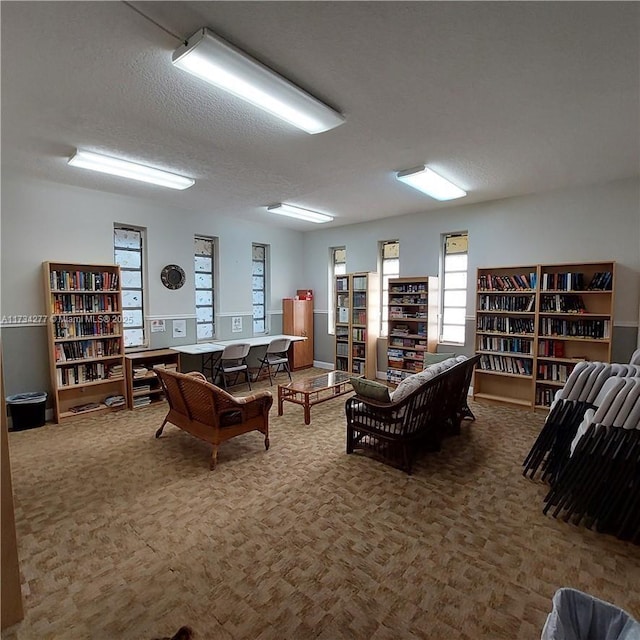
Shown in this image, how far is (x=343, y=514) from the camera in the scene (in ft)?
8.46

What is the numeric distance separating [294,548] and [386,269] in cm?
535

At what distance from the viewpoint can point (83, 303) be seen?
4695 millimetres

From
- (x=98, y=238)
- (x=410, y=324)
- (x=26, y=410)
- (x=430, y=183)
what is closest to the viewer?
(x=26, y=410)

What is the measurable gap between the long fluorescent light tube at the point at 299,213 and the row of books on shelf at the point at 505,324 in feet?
10.1

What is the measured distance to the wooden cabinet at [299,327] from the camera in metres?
7.33

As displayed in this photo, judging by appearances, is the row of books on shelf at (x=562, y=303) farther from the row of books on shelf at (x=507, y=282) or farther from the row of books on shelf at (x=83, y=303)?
the row of books on shelf at (x=83, y=303)

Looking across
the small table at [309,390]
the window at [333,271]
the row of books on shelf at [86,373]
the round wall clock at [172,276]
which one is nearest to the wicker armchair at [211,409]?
the small table at [309,390]

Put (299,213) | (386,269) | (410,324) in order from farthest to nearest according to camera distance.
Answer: (386,269), (410,324), (299,213)

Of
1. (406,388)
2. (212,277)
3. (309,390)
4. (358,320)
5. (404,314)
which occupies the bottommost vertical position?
(309,390)

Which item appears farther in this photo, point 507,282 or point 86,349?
point 507,282

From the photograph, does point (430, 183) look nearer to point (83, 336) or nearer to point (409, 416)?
point (409, 416)

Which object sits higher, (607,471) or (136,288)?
(136,288)

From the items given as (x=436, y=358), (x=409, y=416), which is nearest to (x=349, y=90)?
(x=409, y=416)

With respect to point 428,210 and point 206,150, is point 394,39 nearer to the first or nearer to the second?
point 206,150
